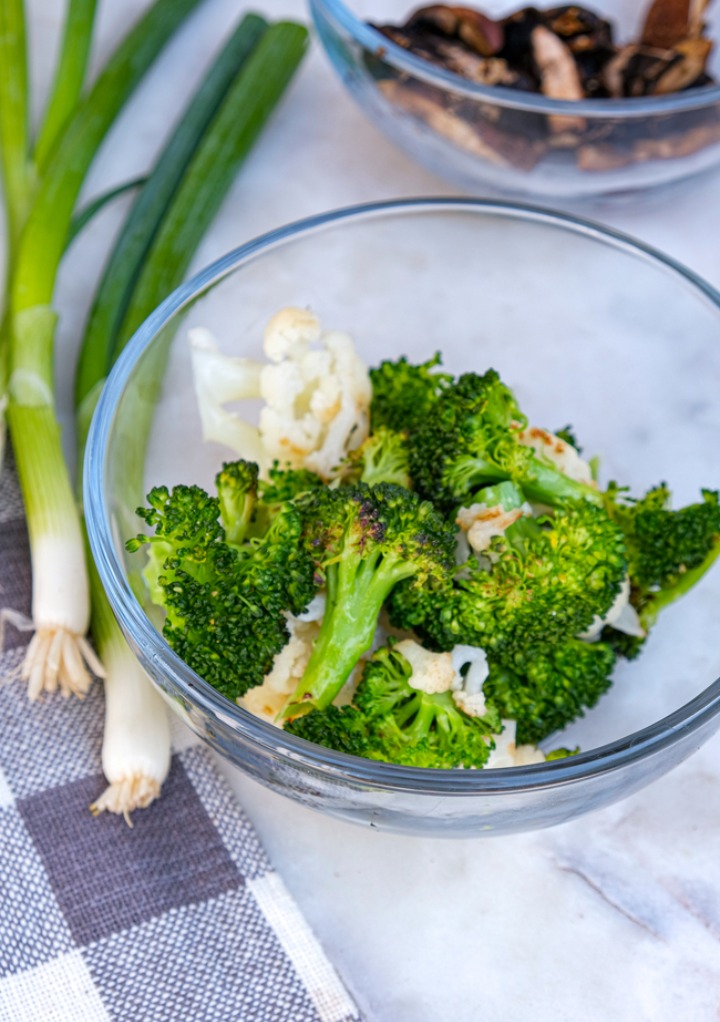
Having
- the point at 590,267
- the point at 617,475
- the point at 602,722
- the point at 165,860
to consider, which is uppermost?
the point at 590,267

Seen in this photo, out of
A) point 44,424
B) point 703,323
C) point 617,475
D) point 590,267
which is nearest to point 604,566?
point 617,475

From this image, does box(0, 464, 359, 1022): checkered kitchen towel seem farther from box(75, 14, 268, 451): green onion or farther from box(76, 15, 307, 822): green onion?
box(75, 14, 268, 451): green onion

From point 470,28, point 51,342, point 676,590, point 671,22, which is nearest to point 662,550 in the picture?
point 676,590

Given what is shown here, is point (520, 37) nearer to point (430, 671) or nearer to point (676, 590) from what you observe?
→ point (676, 590)

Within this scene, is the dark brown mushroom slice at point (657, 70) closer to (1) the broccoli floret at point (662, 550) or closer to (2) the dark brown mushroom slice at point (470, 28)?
(2) the dark brown mushroom slice at point (470, 28)

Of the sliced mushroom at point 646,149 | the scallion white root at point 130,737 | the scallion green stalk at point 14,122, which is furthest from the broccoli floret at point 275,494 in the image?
the sliced mushroom at point 646,149

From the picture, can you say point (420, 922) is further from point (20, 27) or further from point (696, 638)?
point (20, 27)
